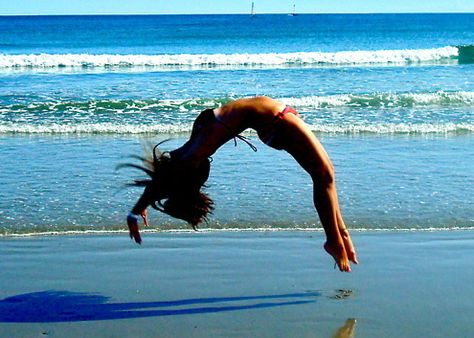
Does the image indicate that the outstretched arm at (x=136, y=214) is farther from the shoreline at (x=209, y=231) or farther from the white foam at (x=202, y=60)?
the white foam at (x=202, y=60)

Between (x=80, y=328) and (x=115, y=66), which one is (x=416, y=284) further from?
(x=115, y=66)

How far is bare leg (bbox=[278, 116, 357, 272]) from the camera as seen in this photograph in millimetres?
4824

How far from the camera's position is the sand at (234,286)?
452cm

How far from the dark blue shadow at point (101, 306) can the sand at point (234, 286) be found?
12 millimetres

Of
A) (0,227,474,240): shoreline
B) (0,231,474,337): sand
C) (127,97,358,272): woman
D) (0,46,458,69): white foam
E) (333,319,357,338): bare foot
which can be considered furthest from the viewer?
(0,46,458,69): white foam

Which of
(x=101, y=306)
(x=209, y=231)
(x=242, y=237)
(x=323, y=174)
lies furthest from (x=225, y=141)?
(x=209, y=231)

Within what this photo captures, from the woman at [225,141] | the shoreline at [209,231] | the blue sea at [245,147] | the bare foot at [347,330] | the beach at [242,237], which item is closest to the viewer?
the bare foot at [347,330]

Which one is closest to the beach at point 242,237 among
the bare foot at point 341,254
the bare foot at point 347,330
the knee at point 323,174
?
the bare foot at point 347,330

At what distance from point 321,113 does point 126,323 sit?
37.4 feet

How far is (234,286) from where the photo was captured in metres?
5.24

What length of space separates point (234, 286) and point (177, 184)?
2.71 ft

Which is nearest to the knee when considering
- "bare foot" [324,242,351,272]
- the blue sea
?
"bare foot" [324,242,351,272]

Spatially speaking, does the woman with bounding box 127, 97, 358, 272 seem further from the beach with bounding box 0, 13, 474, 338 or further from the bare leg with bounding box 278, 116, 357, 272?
the beach with bounding box 0, 13, 474, 338

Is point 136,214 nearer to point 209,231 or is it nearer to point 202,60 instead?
point 209,231
